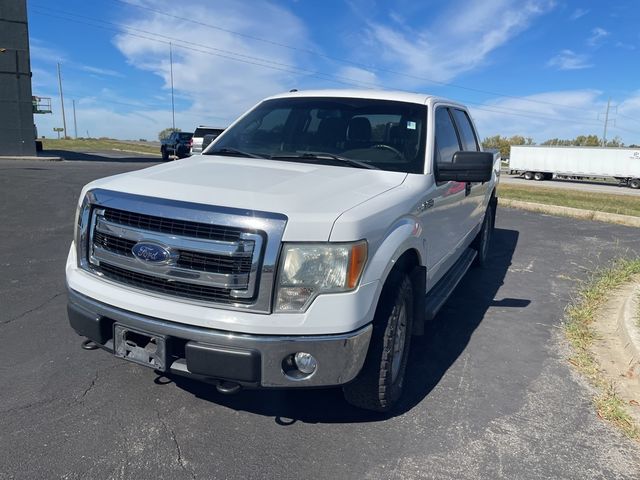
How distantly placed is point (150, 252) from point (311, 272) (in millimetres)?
851

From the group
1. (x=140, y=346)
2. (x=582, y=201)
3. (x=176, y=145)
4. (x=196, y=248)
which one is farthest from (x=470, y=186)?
(x=176, y=145)

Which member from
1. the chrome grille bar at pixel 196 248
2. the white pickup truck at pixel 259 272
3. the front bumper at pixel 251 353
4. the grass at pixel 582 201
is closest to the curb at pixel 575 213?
the grass at pixel 582 201

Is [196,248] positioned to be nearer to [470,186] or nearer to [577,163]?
[470,186]

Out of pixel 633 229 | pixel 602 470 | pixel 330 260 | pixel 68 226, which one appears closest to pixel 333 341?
pixel 330 260

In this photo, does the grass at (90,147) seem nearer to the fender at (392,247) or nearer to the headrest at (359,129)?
the headrest at (359,129)

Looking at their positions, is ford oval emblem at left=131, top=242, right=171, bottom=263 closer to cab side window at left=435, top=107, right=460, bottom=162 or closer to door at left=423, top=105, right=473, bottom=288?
door at left=423, top=105, right=473, bottom=288

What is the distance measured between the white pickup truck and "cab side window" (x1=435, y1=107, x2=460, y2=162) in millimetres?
517

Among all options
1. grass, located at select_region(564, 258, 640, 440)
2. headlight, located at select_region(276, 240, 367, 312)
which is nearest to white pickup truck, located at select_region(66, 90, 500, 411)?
headlight, located at select_region(276, 240, 367, 312)

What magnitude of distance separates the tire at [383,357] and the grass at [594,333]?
54.2 inches

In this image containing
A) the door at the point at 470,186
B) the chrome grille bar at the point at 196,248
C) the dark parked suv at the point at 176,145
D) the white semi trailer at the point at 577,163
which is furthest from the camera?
the white semi trailer at the point at 577,163

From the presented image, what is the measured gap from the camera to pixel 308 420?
2984 millimetres

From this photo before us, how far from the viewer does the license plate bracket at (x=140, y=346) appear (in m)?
2.59

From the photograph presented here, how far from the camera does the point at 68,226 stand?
7914 mm

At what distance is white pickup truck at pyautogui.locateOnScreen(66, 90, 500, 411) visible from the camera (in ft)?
8.04
